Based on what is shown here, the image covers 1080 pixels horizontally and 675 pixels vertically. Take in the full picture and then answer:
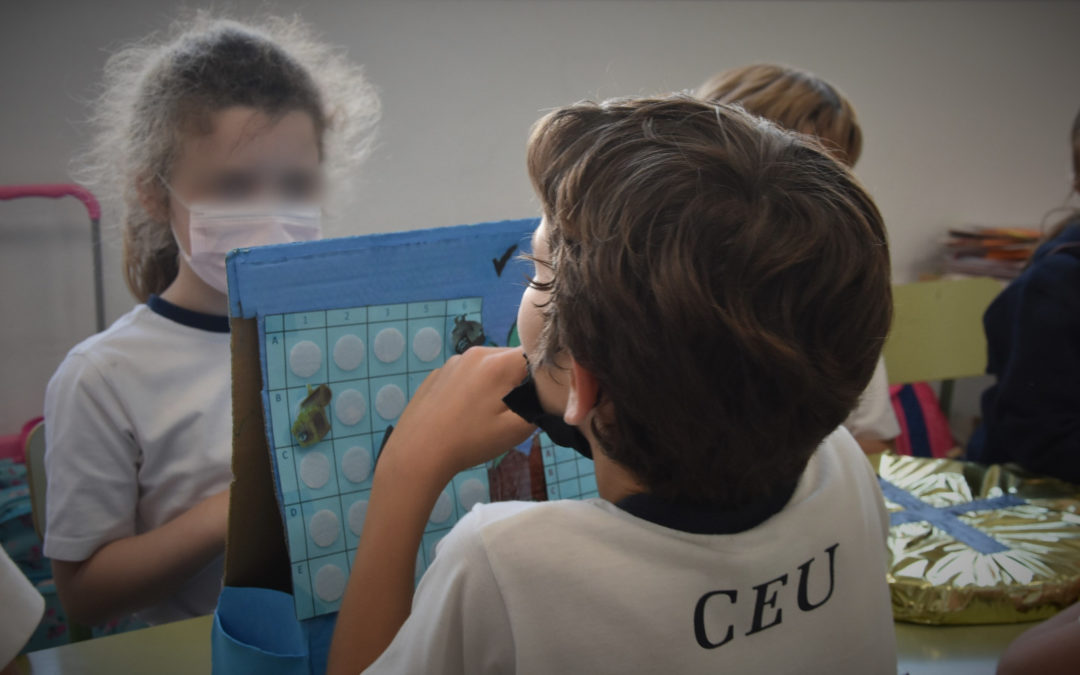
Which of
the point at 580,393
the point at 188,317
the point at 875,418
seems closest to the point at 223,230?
the point at 188,317

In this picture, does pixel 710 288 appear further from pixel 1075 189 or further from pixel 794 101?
pixel 1075 189

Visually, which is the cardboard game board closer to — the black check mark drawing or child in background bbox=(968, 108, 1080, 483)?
the black check mark drawing

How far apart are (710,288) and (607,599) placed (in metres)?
0.22

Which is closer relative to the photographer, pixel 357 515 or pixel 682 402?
pixel 682 402

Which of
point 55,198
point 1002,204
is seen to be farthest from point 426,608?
point 1002,204

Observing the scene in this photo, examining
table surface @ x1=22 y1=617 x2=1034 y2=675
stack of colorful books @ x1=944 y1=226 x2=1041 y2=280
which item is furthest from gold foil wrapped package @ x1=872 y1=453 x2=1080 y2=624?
stack of colorful books @ x1=944 y1=226 x2=1041 y2=280

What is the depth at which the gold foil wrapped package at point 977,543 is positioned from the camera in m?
0.80

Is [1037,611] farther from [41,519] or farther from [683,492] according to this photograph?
[41,519]

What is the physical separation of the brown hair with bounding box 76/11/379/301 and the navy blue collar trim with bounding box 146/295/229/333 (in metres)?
0.13

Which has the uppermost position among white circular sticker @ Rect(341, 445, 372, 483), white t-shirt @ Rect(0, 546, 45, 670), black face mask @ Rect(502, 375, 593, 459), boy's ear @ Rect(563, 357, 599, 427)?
boy's ear @ Rect(563, 357, 599, 427)

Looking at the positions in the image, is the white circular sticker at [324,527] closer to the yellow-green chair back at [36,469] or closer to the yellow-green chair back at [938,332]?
the yellow-green chair back at [36,469]

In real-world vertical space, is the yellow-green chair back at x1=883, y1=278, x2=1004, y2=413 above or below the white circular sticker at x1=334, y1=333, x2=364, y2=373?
below

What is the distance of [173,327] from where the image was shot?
39.3 inches

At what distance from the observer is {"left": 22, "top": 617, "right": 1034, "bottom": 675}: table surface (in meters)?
0.71
